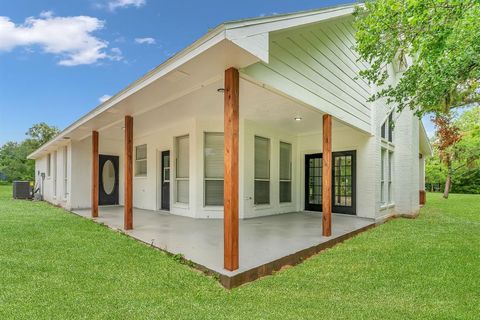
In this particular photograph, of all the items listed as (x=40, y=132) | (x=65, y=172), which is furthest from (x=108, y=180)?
(x=40, y=132)

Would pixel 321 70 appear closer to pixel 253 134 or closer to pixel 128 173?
pixel 253 134

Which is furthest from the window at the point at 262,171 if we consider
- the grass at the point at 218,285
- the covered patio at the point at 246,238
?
the grass at the point at 218,285

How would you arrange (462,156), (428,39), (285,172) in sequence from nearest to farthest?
(428,39), (285,172), (462,156)

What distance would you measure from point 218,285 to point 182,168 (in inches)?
217

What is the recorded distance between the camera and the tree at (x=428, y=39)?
5109 mm

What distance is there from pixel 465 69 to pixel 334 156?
471cm

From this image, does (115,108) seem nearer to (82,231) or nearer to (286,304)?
(82,231)

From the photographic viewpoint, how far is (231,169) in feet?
12.3

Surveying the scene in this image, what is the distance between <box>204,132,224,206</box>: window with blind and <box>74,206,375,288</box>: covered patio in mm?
667

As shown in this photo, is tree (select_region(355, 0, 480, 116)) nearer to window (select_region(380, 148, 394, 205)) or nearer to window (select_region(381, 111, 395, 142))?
window (select_region(381, 111, 395, 142))

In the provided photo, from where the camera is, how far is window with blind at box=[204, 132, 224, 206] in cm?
820

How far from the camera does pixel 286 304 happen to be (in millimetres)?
3158

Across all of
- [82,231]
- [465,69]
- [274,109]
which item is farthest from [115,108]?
[465,69]

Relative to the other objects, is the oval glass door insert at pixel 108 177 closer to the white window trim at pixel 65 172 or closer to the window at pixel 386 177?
the white window trim at pixel 65 172
